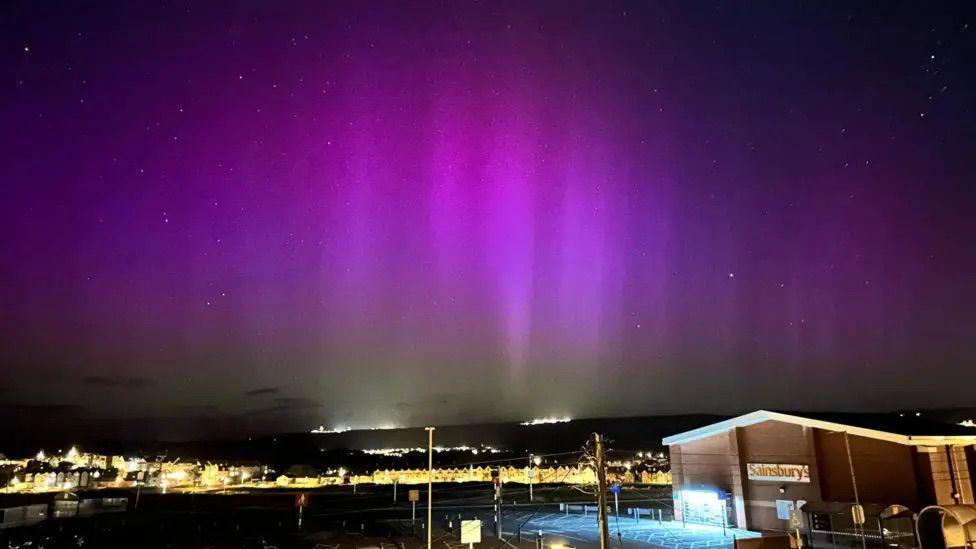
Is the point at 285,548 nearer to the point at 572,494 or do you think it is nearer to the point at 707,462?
the point at 707,462

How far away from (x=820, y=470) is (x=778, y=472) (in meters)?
2.88

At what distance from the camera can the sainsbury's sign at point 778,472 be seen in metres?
37.4

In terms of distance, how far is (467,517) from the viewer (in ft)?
173

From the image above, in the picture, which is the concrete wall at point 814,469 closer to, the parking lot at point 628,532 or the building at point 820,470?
the building at point 820,470

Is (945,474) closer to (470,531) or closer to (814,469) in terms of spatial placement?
(814,469)

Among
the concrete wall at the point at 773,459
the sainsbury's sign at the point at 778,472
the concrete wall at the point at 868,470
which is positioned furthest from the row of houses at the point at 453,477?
the concrete wall at the point at 868,470

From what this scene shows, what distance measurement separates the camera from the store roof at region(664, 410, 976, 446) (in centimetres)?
3256

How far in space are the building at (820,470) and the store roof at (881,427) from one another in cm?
6

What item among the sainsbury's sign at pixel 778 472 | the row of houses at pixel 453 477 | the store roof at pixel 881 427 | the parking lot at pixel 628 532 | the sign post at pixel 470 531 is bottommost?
the row of houses at pixel 453 477

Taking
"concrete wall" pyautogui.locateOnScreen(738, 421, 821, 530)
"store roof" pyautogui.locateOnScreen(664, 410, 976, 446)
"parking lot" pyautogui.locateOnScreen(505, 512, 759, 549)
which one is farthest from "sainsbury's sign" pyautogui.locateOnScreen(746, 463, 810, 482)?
"parking lot" pyautogui.locateOnScreen(505, 512, 759, 549)

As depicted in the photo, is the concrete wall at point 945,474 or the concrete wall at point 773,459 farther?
the concrete wall at point 773,459

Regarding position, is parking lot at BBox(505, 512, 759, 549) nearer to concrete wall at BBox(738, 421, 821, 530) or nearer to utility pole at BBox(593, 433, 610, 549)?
concrete wall at BBox(738, 421, 821, 530)

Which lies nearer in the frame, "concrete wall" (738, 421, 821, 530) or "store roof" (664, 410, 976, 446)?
"store roof" (664, 410, 976, 446)

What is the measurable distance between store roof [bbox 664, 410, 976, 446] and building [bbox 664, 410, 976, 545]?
0.19 ft
